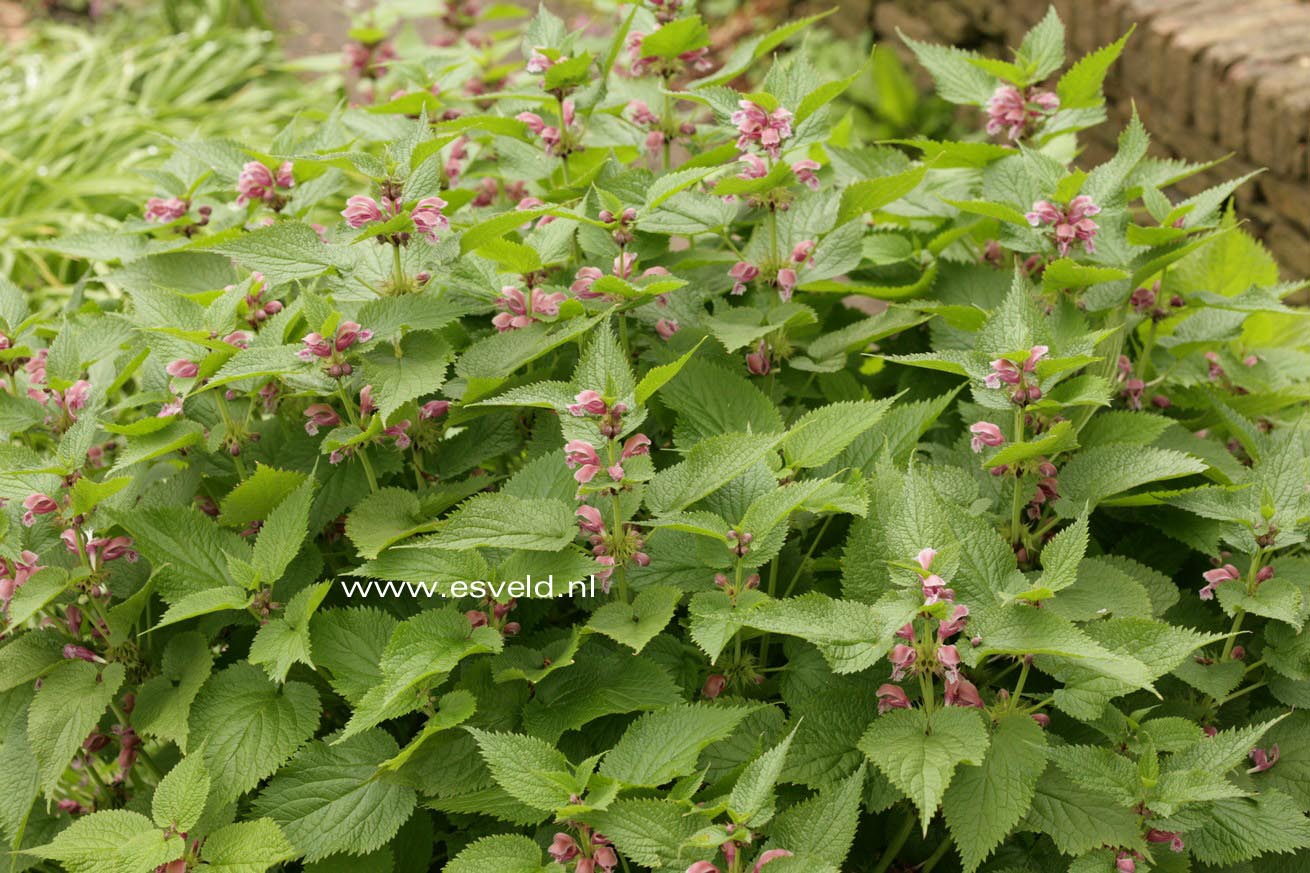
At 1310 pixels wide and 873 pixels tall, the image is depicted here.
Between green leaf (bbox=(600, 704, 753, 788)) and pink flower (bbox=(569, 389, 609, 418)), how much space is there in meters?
0.37

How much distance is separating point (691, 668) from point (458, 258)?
713 mm

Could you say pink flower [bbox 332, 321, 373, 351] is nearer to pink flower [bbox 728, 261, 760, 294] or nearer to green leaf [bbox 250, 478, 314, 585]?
green leaf [bbox 250, 478, 314, 585]

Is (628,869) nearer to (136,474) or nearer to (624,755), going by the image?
(624,755)

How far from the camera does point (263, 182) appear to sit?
6.25 ft

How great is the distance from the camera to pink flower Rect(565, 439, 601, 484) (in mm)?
1426

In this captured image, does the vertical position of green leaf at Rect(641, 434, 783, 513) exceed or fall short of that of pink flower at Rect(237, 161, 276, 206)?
it falls short

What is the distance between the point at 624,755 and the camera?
1409 mm

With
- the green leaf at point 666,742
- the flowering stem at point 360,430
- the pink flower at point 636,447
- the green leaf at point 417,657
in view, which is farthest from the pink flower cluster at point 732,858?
the flowering stem at point 360,430

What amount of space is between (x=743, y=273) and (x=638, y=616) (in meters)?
0.62

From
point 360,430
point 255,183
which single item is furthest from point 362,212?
point 255,183

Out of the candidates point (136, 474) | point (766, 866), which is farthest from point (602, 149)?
point (766, 866)

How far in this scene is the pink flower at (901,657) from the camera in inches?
54.3

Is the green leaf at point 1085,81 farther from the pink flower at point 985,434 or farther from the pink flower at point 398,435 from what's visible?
the pink flower at point 398,435

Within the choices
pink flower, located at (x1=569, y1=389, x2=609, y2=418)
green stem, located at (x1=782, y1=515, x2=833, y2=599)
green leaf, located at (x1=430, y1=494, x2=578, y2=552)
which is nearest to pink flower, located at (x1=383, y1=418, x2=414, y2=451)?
green leaf, located at (x1=430, y1=494, x2=578, y2=552)
